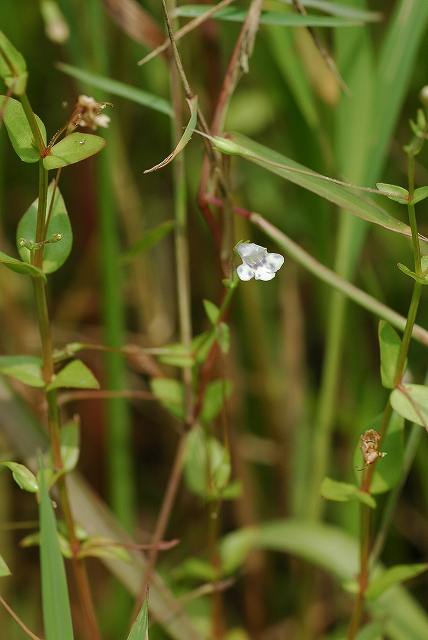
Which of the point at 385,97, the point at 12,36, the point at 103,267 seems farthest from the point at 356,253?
the point at 12,36

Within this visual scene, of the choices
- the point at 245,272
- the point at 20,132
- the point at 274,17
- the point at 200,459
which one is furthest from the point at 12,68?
the point at 200,459

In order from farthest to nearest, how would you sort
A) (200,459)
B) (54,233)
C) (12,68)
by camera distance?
(200,459) → (54,233) → (12,68)

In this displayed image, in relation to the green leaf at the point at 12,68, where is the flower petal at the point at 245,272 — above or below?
below

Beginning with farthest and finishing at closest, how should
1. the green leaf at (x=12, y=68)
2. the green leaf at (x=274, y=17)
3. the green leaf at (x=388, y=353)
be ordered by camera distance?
1. the green leaf at (x=274, y=17)
2. the green leaf at (x=388, y=353)
3. the green leaf at (x=12, y=68)

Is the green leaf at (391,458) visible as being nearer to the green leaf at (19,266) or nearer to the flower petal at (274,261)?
the flower petal at (274,261)

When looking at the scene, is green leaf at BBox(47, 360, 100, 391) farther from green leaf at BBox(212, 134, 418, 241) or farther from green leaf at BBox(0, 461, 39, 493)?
green leaf at BBox(212, 134, 418, 241)

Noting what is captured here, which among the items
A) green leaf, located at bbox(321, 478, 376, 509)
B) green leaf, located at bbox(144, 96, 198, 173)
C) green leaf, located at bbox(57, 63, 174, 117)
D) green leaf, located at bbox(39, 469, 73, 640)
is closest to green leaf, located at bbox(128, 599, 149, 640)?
green leaf, located at bbox(39, 469, 73, 640)

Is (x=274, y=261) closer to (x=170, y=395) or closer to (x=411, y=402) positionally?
(x=411, y=402)

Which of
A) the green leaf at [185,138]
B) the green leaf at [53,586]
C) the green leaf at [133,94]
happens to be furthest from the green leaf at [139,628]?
the green leaf at [133,94]
